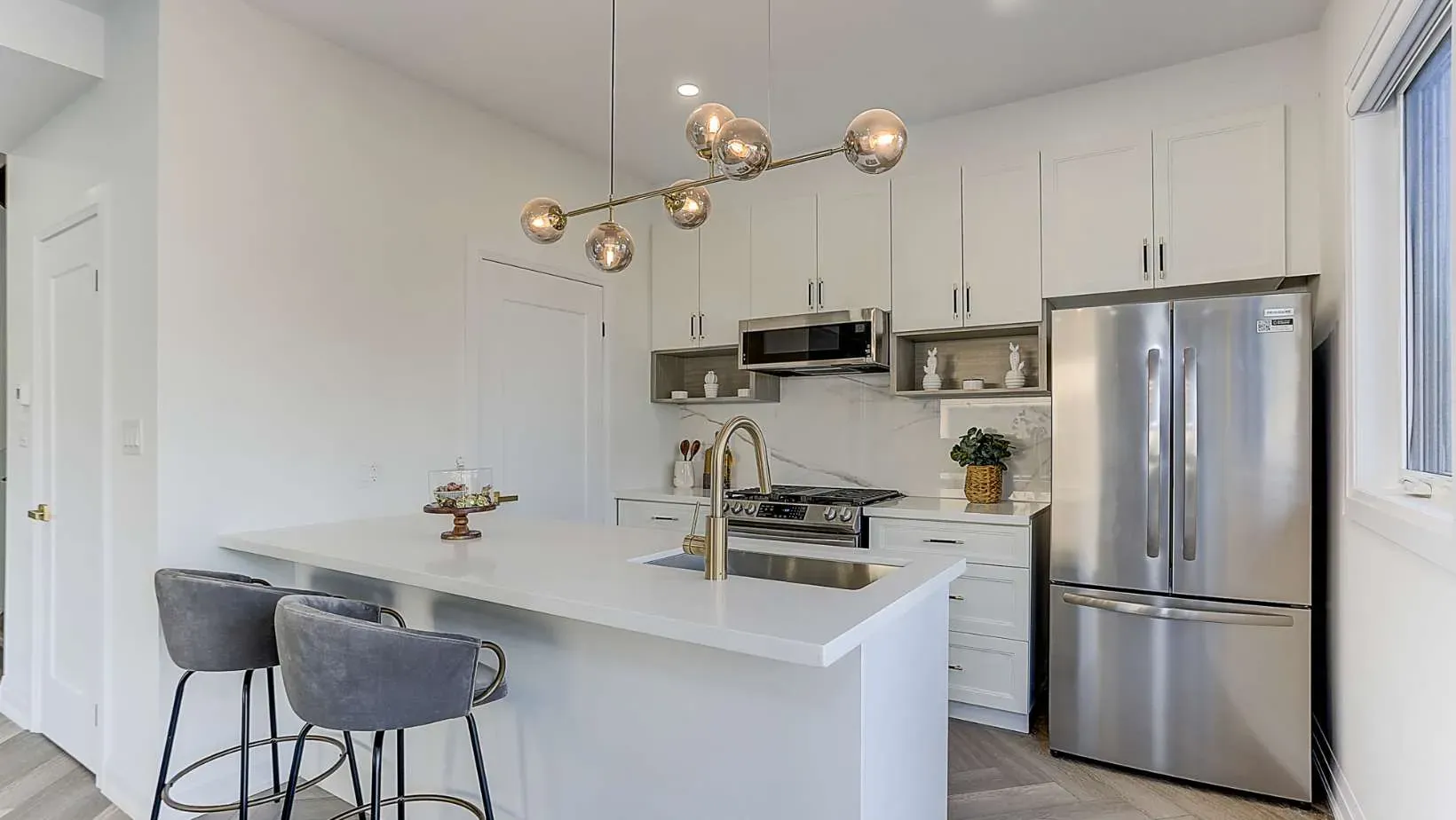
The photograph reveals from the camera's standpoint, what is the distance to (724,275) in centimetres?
416

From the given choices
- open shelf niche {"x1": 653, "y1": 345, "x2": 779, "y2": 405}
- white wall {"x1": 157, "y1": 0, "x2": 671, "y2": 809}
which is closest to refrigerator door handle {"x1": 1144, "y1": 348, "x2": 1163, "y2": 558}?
open shelf niche {"x1": 653, "y1": 345, "x2": 779, "y2": 405}

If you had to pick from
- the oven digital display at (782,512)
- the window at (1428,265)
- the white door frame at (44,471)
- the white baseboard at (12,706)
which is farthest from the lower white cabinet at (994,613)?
the white baseboard at (12,706)

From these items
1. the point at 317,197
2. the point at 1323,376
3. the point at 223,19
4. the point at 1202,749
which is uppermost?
the point at 223,19

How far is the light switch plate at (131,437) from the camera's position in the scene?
7.87 ft

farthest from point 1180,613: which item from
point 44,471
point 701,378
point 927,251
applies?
point 44,471

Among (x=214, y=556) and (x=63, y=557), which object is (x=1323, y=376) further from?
(x=63, y=557)

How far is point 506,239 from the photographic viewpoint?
352 centimetres

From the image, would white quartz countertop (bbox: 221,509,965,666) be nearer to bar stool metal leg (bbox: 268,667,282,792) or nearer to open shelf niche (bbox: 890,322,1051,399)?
bar stool metal leg (bbox: 268,667,282,792)

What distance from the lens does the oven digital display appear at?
346cm

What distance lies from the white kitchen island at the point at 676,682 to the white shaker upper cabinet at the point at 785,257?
1963 millimetres

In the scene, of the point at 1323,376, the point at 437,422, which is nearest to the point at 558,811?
the point at 437,422

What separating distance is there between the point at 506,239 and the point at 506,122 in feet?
1.85

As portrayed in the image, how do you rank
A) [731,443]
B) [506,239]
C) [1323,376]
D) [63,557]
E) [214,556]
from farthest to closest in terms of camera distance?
[731,443] < [506,239] < [63,557] < [1323,376] < [214,556]

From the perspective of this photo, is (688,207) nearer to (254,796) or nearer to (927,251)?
(927,251)
